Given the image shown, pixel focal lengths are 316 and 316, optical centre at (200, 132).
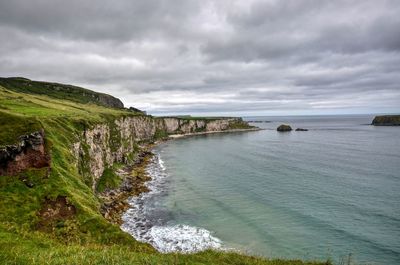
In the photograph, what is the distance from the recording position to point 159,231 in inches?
2124

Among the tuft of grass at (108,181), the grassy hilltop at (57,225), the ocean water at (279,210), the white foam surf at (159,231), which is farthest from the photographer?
the tuft of grass at (108,181)

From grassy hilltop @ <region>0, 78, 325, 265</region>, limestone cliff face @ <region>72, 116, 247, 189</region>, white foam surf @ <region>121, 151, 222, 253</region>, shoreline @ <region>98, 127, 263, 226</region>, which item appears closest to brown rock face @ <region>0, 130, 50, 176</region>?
grassy hilltop @ <region>0, 78, 325, 265</region>

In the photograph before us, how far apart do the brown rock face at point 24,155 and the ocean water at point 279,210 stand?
18531mm

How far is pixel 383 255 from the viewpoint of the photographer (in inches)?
1681

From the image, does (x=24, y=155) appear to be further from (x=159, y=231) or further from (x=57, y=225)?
(x=159, y=231)

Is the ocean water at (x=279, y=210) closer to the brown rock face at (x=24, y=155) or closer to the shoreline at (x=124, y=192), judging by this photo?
the shoreline at (x=124, y=192)

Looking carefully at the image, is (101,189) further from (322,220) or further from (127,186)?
(322,220)

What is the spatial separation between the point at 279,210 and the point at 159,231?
23610mm

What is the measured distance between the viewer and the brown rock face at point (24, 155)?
1750 inches

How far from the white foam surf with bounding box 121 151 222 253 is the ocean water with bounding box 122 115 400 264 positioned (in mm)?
163

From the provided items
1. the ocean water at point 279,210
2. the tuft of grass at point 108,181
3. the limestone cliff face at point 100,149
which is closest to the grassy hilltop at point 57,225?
the limestone cliff face at point 100,149

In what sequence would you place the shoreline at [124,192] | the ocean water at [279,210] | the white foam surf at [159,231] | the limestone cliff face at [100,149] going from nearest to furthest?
1. the ocean water at [279,210]
2. the white foam surf at [159,231]
3. the shoreline at [124,192]
4. the limestone cliff face at [100,149]

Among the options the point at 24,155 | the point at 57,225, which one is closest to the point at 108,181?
the point at 24,155

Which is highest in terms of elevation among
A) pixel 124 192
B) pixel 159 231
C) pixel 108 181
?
pixel 108 181
